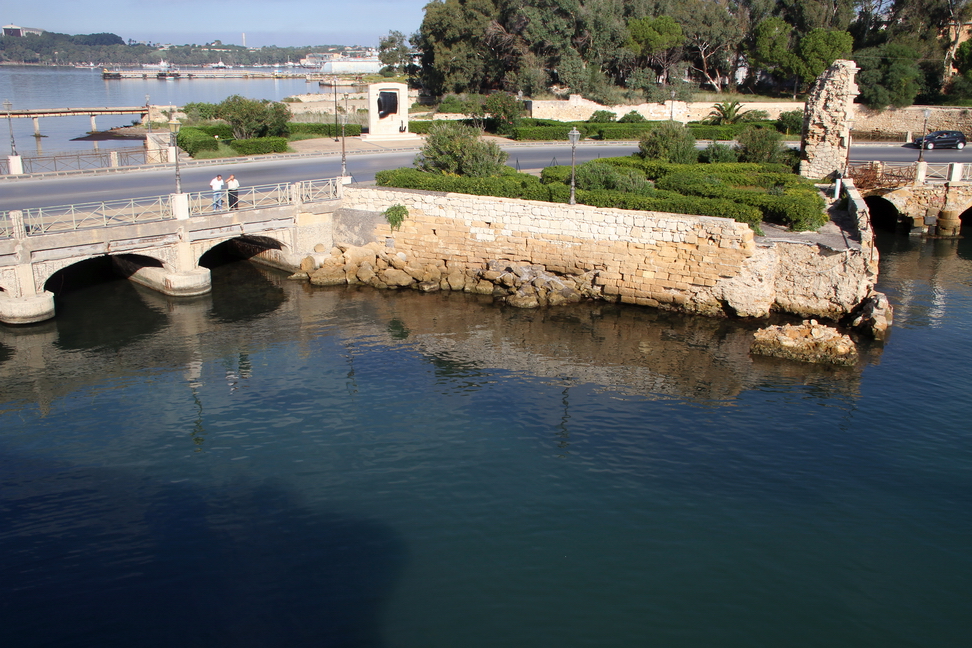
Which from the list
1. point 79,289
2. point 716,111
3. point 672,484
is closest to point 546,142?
point 716,111

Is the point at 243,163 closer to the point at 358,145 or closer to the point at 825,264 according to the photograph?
the point at 358,145

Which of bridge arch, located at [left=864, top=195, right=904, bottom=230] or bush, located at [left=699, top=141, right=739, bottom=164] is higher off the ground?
bush, located at [left=699, top=141, right=739, bottom=164]

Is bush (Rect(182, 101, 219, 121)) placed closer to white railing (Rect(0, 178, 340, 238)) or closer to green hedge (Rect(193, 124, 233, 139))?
green hedge (Rect(193, 124, 233, 139))

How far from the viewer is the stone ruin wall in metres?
22.3

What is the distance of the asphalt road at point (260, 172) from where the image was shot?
27.4m

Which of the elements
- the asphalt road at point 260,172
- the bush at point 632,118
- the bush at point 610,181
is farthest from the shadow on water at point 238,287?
the bush at point 632,118

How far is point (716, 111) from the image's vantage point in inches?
2196

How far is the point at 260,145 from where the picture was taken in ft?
130

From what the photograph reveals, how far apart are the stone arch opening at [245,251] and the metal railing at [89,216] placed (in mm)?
3477

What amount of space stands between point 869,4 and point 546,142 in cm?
3181

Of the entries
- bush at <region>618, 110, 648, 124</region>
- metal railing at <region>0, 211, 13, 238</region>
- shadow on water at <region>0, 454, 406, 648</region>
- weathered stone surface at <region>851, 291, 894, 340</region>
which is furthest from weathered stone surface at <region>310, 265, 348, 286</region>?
bush at <region>618, 110, 648, 124</region>

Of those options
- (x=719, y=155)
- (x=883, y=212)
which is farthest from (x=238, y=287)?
(x=883, y=212)

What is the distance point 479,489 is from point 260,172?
24527mm

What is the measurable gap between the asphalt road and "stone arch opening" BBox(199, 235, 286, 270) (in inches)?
102
